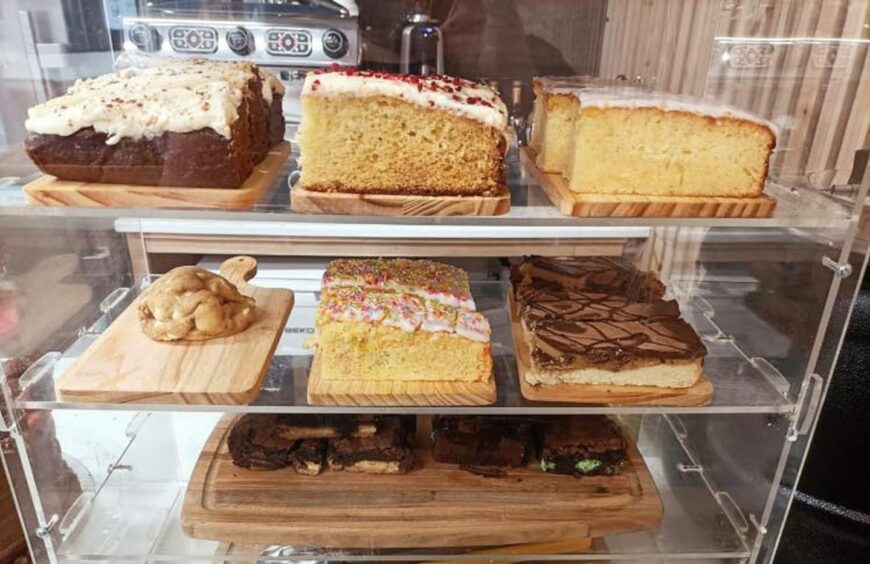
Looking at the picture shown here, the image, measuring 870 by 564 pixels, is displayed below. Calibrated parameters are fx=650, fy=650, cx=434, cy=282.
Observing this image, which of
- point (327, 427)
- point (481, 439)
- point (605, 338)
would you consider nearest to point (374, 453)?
point (327, 427)

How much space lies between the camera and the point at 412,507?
1.36 metres

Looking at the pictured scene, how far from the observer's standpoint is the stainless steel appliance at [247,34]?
125 cm

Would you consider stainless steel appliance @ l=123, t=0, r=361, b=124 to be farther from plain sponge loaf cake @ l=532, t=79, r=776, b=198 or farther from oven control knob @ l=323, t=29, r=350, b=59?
plain sponge loaf cake @ l=532, t=79, r=776, b=198

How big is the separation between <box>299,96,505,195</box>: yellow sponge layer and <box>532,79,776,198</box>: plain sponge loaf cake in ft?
0.55

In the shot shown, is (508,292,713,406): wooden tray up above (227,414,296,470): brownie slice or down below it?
above

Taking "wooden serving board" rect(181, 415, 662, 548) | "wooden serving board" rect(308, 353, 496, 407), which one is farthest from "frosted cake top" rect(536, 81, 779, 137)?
"wooden serving board" rect(181, 415, 662, 548)

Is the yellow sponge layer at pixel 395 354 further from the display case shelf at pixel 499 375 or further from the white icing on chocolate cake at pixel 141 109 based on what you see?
the white icing on chocolate cake at pixel 141 109

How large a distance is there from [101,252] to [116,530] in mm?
626

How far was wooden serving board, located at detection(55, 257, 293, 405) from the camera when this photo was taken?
1.16 m

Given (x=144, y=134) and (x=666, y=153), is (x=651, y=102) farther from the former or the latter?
(x=144, y=134)

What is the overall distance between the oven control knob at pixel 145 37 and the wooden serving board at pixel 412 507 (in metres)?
0.90

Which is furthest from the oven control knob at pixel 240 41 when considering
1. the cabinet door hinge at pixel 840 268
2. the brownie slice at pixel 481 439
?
the cabinet door hinge at pixel 840 268

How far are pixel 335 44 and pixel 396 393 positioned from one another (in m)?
0.72

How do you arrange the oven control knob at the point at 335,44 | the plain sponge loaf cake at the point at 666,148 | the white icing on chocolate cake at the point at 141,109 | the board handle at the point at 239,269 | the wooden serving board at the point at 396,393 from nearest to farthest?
the white icing on chocolate cake at the point at 141,109 < the plain sponge loaf cake at the point at 666,148 < the wooden serving board at the point at 396,393 < the oven control knob at the point at 335,44 < the board handle at the point at 239,269
